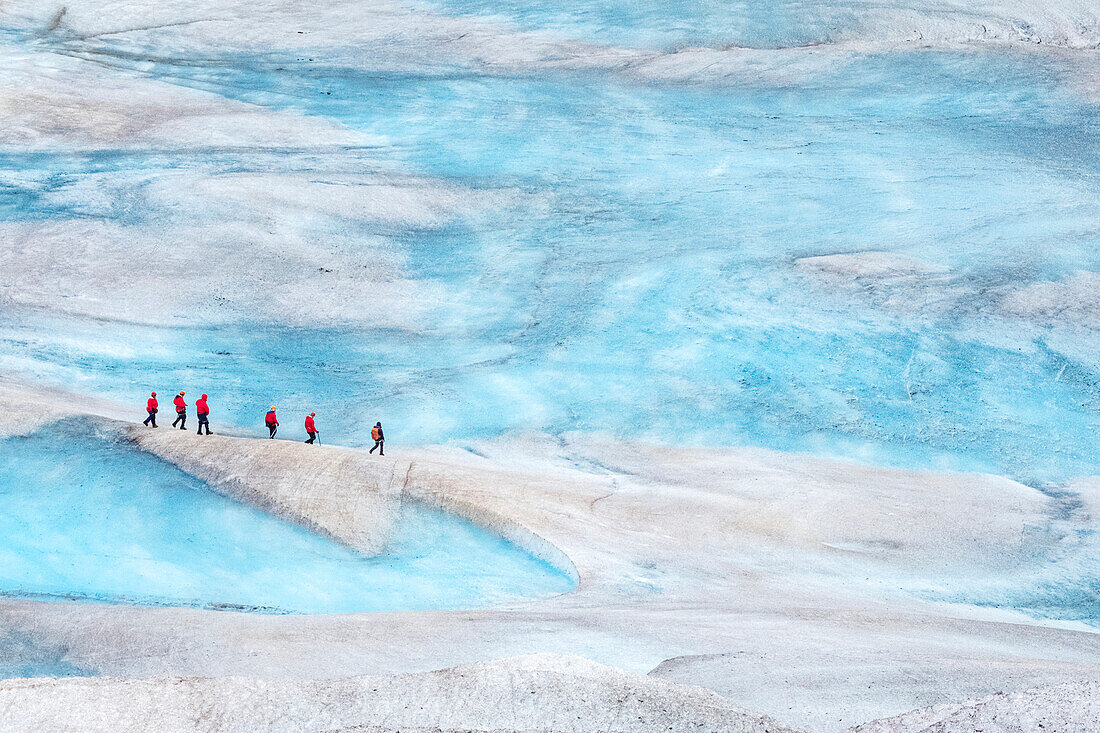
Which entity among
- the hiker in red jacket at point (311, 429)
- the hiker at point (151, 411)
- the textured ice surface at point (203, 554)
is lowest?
the textured ice surface at point (203, 554)

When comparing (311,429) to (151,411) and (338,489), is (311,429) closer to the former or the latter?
(151,411)

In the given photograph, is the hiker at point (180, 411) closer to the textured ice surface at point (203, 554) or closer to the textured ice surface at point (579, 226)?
the textured ice surface at point (579, 226)

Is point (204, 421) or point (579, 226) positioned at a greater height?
point (579, 226)

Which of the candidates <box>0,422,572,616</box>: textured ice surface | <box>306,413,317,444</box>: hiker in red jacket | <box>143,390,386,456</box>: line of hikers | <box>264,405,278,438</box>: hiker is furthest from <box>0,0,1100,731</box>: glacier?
<box>306,413,317,444</box>: hiker in red jacket

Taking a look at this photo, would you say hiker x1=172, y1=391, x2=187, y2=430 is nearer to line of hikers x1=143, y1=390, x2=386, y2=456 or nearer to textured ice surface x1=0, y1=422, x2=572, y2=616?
line of hikers x1=143, y1=390, x2=386, y2=456

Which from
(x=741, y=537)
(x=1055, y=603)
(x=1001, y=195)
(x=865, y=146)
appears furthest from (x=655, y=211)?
(x=1055, y=603)

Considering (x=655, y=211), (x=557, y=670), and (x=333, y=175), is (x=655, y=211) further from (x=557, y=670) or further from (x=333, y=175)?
(x=557, y=670)

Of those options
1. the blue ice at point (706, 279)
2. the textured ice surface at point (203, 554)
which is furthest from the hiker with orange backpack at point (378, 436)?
the textured ice surface at point (203, 554)

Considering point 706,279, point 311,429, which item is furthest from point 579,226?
point 311,429
